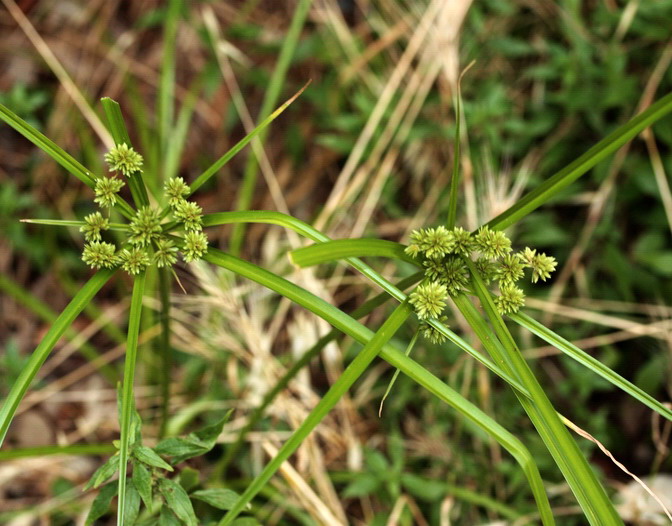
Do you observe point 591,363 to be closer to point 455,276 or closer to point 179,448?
point 455,276

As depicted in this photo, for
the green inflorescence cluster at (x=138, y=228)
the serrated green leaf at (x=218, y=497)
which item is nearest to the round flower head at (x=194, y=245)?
the green inflorescence cluster at (x=138, y=228)

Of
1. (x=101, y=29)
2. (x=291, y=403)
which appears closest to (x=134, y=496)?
(x=291, y=403)

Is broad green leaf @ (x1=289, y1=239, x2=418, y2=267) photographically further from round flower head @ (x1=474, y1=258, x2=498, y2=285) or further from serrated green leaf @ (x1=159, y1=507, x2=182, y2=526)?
serrated green leaf @ (x1=159, y1=507, x2=182, y2=526)

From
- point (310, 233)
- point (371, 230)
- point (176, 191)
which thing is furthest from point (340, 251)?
point (371, 230)

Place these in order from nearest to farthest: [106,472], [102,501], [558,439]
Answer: [558,439], [106,472], [102,501]

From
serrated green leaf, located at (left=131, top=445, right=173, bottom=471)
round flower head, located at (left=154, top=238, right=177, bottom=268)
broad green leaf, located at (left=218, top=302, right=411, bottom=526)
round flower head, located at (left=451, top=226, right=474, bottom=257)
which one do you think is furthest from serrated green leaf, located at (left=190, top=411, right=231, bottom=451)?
round flower head, located at (left=451, top=226, right=474, bottom=257)

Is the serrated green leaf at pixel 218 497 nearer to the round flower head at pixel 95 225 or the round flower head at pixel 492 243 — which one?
the round flower head at pixel 95 225
